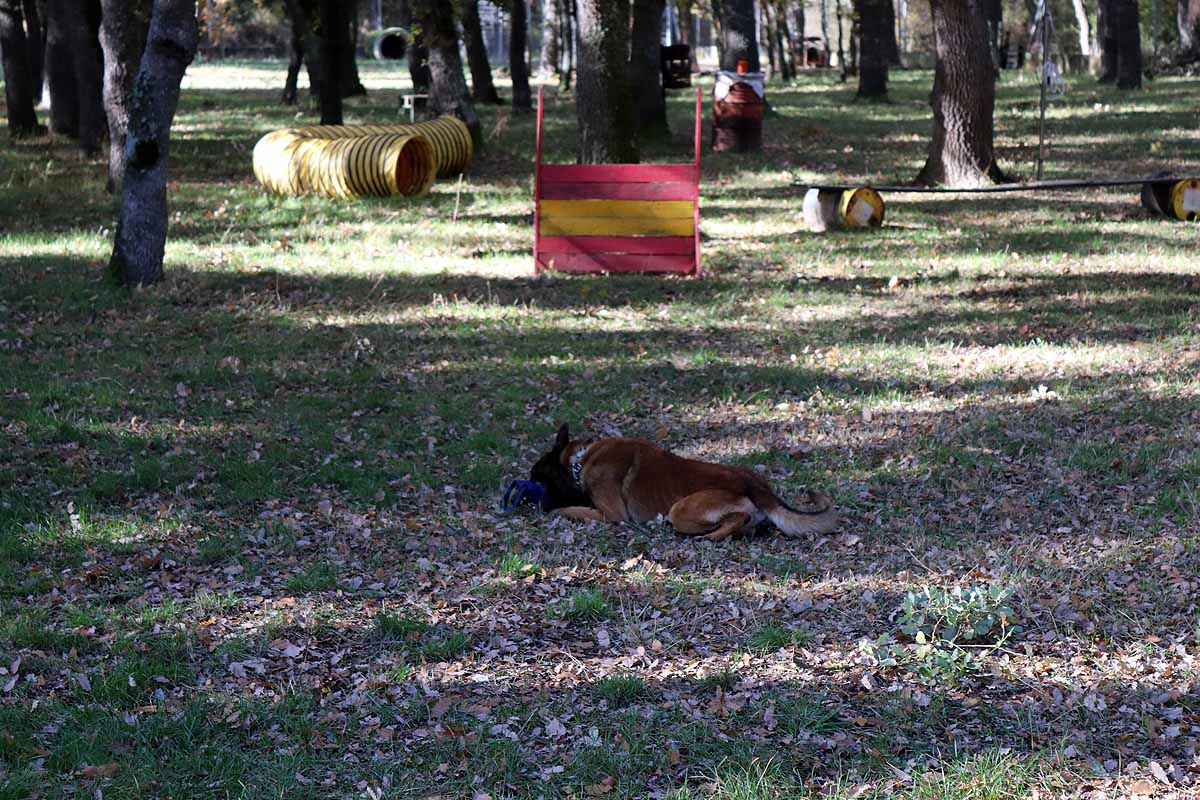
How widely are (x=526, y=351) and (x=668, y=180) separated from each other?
3.52m

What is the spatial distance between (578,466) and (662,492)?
53cm

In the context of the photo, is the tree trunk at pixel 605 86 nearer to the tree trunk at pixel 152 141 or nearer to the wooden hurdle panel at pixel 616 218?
the wooden hurdle panel at pixel 616 218

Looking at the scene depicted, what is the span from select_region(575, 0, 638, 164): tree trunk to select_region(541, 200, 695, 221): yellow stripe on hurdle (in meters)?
2.41

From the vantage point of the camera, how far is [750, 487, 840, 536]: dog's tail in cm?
647

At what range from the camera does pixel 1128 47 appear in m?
34.8

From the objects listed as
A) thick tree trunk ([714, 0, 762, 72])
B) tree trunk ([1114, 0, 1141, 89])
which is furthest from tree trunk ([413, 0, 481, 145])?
tree trunk ([1114, 0, 1141, 89])

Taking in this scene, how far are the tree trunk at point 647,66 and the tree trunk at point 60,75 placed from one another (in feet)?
32.9

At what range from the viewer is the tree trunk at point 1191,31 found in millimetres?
40681

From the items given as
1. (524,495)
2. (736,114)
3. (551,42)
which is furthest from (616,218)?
(551,42)

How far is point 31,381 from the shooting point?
30.3ft

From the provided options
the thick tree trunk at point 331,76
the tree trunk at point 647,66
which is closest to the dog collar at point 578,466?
the tree trunk at point 647,66

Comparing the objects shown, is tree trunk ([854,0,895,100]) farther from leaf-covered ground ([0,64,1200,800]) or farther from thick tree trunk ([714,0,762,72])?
leaf-covered ground ([0,64,1200,800])

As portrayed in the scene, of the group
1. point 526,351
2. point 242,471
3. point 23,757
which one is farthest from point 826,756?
point 526,351

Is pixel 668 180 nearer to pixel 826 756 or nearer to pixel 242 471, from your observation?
pixel 242 471
